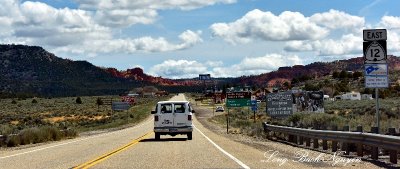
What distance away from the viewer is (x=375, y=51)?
18422mm

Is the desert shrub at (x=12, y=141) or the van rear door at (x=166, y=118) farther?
the van rear door at (x=166, y=118)

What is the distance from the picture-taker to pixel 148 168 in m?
15.7

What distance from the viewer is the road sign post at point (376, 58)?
18.3 meters

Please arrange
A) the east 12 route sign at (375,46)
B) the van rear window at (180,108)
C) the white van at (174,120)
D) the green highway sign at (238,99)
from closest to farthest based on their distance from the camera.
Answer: the east 12 route sign at (375,46), the white van at (174,120), the van rear window at (180,108), the green highway sign at (238,99)

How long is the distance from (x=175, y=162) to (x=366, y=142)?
215 inches

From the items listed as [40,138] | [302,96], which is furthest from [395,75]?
[40,138]

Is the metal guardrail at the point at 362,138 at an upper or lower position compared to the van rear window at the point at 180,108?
lower

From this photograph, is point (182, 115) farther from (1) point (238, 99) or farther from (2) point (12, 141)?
(1) point (238, 99)

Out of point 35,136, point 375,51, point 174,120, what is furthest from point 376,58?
point 35,136

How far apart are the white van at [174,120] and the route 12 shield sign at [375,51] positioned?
1457cm

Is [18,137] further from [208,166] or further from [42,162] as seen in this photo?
[208,166]

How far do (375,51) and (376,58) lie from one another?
0.74 feet

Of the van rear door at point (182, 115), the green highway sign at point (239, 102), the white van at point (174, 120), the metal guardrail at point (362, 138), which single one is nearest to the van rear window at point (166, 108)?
the white van at point (174, 120)

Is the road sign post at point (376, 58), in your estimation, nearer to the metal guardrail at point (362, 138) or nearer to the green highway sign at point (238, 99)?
the metal guardrail at point (362, 138)
